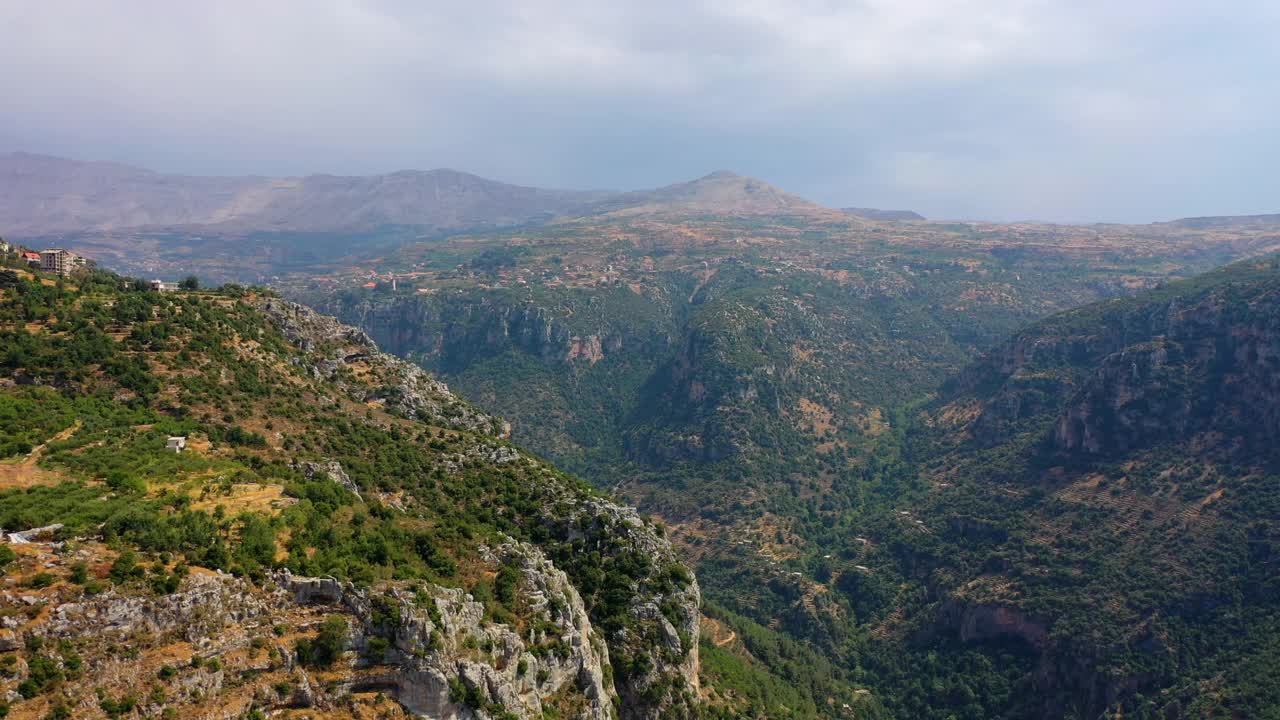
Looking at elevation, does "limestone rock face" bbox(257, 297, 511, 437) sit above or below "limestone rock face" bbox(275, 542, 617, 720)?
above

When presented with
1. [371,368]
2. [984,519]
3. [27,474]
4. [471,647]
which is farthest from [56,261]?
[984,519]

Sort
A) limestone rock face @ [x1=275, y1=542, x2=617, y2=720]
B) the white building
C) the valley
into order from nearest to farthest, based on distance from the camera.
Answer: limestone rock face @ [x1=275, y1=542, x2=617, y2=720] < the valley < the white building

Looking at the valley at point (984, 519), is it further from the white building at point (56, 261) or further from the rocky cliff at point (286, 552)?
the white building at point (56, 261)

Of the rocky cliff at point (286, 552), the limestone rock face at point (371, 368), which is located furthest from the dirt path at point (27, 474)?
the limestone rock face at point (371, 368)

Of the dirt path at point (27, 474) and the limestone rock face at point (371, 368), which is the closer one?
the dirt path at point (27, 474)

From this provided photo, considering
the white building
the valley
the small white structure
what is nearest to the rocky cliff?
the small white structure

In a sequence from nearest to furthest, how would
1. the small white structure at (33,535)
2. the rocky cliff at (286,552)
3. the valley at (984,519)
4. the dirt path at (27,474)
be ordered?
the rocky cliff at (286,552) → the small white structure at (33,535) → the dirt path at (27,474) → the valley at (984,519)

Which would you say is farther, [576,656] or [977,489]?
[977,489]

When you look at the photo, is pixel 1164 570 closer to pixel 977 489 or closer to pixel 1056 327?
pixel 977 489

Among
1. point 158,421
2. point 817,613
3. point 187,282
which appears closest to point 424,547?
point 158,421

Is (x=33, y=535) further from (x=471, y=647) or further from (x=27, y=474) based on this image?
(x=471, y=647)

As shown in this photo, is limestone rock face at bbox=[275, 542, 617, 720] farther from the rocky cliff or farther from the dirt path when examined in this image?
the dirt path
